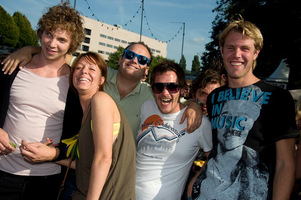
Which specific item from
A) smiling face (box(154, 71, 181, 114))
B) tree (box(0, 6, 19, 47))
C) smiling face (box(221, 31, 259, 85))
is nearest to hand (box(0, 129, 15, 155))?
smiling face (box(154, 71, 181, 114))

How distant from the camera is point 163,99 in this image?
2.71 meters

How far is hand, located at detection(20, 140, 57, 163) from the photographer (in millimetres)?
2195

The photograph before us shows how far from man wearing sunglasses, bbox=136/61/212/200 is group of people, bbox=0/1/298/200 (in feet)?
0.04

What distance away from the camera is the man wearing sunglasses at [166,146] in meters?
2.44

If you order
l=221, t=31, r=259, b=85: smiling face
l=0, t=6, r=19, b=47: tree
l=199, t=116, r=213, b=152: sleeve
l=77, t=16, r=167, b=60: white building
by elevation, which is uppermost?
l=77, t=16, r=167, b=60: white building

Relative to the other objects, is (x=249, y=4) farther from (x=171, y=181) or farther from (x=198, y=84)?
(x=171, y=181)

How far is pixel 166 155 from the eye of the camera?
248 cm

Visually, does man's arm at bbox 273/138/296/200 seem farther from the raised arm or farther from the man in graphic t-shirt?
the raised arm

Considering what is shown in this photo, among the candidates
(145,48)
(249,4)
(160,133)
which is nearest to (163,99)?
(160,133)

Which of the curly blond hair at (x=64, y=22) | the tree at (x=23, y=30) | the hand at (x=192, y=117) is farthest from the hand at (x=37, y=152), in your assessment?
the tree at (x=23, y=30)

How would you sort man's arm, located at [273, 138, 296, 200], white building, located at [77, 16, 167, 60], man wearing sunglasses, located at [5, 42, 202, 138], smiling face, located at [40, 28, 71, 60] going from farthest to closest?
white building, located at [77, 16, 167, 60]
man wearing sunglasses, located at [5, 42, 202, 138]
smiling face, located at [40, 28, 71, 60]
man's arm, located at [273, 138, 296, 200]

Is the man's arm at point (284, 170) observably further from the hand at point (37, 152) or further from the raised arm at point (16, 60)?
the raised arm at point (16, 60)

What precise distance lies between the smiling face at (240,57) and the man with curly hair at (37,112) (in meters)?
Answer: 1.79

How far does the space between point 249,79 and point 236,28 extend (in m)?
0.54
